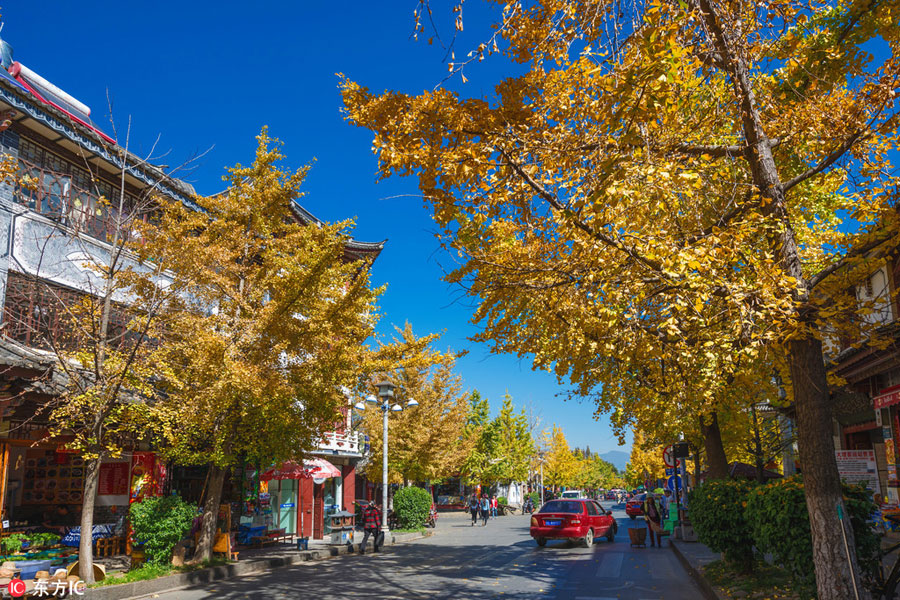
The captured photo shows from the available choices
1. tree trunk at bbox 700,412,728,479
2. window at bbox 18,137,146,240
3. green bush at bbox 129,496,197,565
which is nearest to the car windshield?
tree trunk at bbox 700,412,728,479

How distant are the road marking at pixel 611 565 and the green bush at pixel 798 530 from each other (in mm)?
6491

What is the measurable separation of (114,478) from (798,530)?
666 inches

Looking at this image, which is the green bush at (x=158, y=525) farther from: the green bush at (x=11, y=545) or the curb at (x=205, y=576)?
the green bush at (x=11, y=545)

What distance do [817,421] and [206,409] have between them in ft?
38.3

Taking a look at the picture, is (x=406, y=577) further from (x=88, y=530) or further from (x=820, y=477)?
→ (x=820, y=477)

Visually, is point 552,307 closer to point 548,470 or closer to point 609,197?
point 609,197

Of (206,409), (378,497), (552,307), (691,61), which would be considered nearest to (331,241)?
(206,409)

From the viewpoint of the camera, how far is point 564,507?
2169cm

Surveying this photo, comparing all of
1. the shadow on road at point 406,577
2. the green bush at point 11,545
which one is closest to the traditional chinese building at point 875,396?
the shadow on road at point 406,577

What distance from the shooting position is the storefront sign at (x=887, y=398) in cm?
1462

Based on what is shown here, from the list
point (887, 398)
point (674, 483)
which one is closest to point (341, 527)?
point (674, 483)

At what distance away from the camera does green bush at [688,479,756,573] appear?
36.2 feet

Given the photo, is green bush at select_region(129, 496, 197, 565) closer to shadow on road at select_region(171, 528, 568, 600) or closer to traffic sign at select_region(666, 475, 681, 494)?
shadow on road at select_region(171, 528, 568, 600)

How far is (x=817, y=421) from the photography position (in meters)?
6.77
